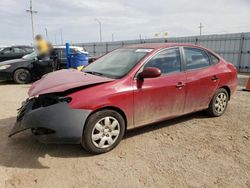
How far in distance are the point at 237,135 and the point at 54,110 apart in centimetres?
310

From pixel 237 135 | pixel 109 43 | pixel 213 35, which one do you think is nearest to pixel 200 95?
pixel 237 135

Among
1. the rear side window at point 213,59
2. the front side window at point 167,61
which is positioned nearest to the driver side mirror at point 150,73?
the front side window at point 167,61

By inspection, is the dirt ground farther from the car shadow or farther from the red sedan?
the red sedan

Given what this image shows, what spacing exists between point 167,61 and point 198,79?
738 millimetres

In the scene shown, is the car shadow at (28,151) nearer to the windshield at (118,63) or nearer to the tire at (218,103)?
the windshield at (118,63)

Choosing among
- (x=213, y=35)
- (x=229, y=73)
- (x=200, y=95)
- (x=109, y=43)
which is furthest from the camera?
(x=109, y=43)

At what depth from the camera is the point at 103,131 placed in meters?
3.21

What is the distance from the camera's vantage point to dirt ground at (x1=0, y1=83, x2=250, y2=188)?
2645 millimetres

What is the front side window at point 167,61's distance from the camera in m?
3.73

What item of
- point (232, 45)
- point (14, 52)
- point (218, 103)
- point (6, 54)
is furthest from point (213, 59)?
point (6, 54)

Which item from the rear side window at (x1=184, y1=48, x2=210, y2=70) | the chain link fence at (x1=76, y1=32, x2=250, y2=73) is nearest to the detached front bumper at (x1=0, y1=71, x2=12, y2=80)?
the rear side window at (x1=184, y1=48, x2=210, y2=70)

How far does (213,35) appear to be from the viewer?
15.1m

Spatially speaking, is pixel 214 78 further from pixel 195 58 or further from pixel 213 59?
pixel 195 58

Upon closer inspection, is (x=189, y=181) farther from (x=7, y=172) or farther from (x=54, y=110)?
(x=7, y=172)
